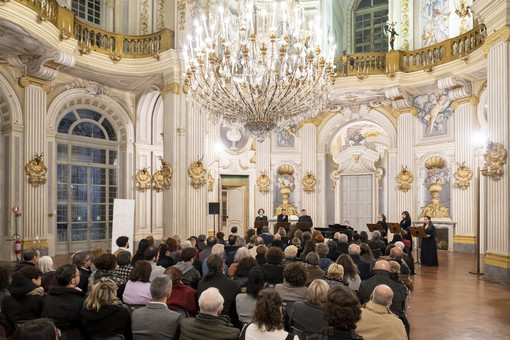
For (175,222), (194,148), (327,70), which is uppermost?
(327,70)

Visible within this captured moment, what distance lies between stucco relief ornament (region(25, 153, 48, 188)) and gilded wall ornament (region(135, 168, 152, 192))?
391cm

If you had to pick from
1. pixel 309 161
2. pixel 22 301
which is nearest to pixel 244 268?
pixel 22 301

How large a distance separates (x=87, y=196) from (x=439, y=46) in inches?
519

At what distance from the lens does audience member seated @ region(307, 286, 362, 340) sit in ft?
9.30

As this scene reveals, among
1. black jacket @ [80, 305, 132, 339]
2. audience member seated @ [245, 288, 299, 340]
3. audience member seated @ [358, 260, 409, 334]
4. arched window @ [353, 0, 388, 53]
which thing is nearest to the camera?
audience member seated @ [245, 288, 299, 340]

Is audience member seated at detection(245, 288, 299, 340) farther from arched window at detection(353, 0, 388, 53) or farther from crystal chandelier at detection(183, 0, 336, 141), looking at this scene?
arched window at detection(353, 0, 388, 53)

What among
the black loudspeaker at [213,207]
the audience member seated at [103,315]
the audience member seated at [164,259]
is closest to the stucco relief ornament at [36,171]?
the black loudspeaker at [213,207]

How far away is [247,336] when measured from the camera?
3.04m

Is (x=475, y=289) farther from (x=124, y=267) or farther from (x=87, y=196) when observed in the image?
(x=87, y=196)

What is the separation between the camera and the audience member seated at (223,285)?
446 cm

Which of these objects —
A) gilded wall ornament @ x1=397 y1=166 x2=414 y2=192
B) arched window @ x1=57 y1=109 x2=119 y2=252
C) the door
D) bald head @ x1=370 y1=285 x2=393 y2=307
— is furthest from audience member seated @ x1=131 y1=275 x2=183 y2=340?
the door

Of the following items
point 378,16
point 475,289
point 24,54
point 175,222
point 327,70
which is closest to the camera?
point 475,289

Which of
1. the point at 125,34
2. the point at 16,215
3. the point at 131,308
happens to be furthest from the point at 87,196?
the point at 131,308

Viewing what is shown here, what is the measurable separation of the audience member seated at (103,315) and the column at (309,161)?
1437 cm
